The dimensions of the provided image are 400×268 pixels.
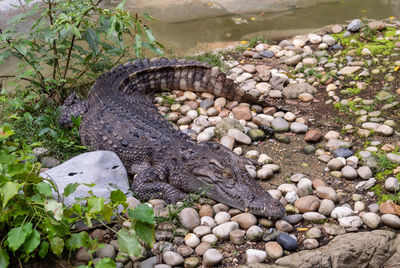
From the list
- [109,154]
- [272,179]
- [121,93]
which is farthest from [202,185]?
[121,93]

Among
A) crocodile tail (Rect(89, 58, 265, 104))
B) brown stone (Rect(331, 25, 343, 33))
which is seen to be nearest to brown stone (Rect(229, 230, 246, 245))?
crocodile tail (Rect(89, 58, 265, 104))

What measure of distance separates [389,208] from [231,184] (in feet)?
4.02

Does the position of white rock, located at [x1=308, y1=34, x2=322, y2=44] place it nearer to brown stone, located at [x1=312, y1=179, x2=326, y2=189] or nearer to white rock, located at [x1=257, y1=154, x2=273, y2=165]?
white rock, located at [x1=257, y1=154, x2=273, y2=165]

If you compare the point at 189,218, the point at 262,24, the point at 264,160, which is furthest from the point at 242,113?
the point at 262,24

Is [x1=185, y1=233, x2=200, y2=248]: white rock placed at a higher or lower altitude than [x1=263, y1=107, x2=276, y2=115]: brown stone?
lower

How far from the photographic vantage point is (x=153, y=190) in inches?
153

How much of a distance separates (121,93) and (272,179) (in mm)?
2103

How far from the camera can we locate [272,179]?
403 cm

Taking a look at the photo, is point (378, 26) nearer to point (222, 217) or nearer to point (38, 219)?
point (222, 217)

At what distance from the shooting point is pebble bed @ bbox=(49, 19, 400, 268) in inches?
126

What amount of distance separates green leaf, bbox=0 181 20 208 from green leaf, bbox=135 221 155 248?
28.7 inches

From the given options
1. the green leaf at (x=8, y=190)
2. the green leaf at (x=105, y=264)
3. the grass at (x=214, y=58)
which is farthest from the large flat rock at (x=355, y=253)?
the grass at (x=214, y=58)

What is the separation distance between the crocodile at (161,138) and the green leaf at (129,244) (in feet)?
3.65

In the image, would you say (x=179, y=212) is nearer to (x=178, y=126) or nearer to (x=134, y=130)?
(x=134, y=130)
